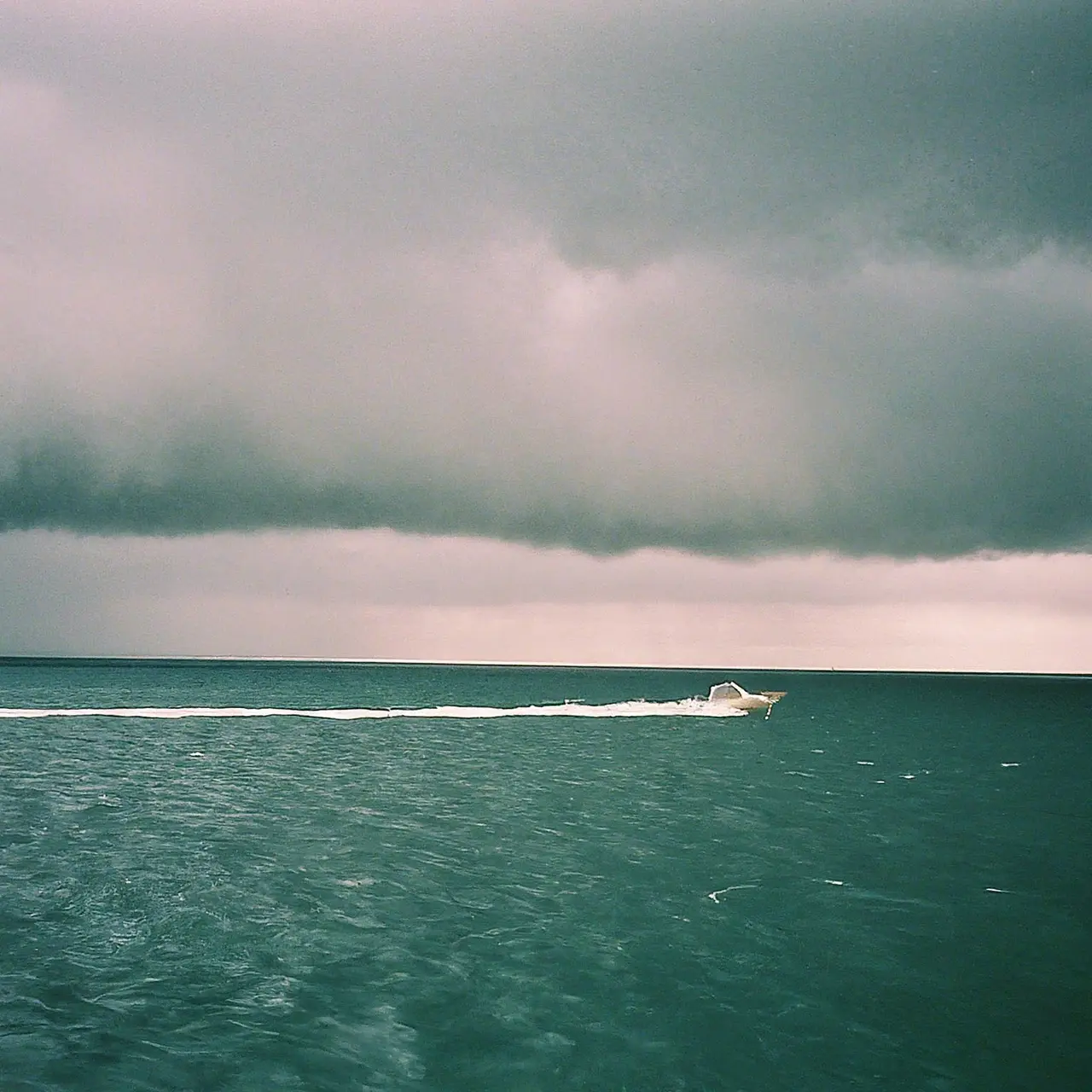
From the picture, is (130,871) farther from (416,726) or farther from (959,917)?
(416,726)

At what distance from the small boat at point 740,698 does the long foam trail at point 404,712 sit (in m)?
1.31

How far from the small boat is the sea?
274 feet

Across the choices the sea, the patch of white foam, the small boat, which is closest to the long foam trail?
the small boat

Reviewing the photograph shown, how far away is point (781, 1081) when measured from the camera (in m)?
17.0

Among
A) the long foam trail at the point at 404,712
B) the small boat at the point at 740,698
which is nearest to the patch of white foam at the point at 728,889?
the long foam trail at the point at 404,712

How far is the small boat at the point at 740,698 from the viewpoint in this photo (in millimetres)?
144875

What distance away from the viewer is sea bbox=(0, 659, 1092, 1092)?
17.5 m

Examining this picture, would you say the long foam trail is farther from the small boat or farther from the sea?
the sea

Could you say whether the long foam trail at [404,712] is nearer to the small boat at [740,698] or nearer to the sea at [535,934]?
the small boat at [740,698]

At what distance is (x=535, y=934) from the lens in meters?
25.5

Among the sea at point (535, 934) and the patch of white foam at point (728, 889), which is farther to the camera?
the patch of white foam at point (728, 889)

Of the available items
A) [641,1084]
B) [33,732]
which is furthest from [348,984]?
[33,732]

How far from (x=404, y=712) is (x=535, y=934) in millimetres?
121635

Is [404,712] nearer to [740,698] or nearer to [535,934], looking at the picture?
[740,698]
